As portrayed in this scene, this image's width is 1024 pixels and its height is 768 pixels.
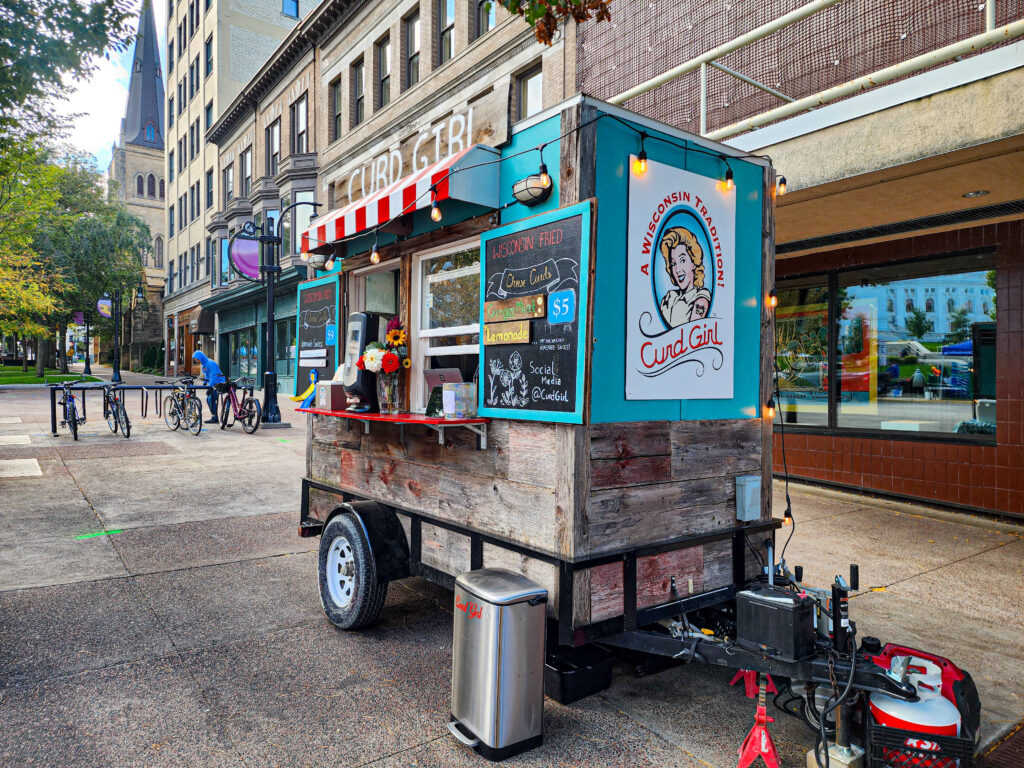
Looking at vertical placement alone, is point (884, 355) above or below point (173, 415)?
above

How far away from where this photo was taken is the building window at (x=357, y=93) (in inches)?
750

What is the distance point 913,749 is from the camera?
2371 mm

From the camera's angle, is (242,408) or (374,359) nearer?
(374,359)

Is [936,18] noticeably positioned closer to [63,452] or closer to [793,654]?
[793,654]

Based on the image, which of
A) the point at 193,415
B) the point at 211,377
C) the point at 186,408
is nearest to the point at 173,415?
the point at 186,408

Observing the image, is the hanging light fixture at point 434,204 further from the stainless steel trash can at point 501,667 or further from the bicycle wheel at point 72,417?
the bicycle wheel at point 72,417

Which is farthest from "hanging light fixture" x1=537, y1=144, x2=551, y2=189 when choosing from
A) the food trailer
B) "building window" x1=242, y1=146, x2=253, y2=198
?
"building window" x1=242, y1=146, x2=253, y2=198

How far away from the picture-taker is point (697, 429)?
11.6 ft

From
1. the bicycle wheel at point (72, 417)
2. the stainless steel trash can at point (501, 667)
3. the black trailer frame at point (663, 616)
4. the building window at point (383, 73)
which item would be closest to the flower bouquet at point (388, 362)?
the black trailer frame at point (663, 616)

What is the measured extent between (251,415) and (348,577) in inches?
432

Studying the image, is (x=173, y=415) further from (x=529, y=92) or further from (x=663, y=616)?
(x=663, y=616)

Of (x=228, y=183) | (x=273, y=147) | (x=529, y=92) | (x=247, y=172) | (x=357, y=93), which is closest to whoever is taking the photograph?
(x=529, y=92)

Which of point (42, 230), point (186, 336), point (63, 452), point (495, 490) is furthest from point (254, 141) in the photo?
point (495, 490)

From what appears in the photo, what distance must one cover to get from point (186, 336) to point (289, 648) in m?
41.1
